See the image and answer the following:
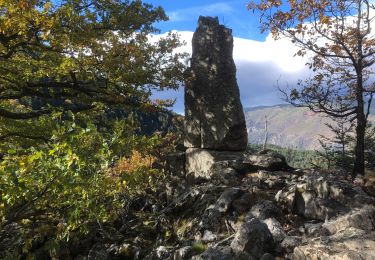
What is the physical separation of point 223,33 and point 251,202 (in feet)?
41.5

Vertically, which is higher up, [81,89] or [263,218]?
[81,89]

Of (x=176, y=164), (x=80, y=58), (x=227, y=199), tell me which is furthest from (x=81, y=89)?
(x=227, y=199)

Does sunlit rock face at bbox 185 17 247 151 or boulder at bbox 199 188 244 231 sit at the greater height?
sunlit rock face at bbox 185 17 247 151

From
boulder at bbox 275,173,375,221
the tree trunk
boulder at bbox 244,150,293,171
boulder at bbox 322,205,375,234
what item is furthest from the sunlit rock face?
boulder at bbox 322,205,375,234

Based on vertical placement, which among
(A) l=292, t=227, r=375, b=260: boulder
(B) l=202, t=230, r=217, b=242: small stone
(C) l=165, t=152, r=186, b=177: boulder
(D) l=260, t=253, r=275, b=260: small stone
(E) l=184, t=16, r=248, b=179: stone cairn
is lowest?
(B) l=202, t=230, r=217, b=242: small stone

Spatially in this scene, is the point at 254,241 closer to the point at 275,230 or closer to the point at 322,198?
the point at 275,230

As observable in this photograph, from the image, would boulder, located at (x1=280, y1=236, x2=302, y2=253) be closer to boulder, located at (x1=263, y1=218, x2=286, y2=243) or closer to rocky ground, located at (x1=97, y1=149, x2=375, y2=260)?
rocky ground, located at (x1=97, y1=149, x2=375, y2=260)

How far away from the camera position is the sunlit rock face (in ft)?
71.0

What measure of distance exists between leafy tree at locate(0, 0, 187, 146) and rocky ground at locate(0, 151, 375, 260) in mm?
5486

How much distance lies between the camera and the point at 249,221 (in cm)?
1085

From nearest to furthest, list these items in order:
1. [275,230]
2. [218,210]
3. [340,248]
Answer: [340,248]
[275,230]
[218,210]

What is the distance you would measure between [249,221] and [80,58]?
9296 millimetres

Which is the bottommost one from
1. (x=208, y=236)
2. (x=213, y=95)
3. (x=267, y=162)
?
(x=208, y=236)

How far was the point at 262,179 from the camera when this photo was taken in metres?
17.0
